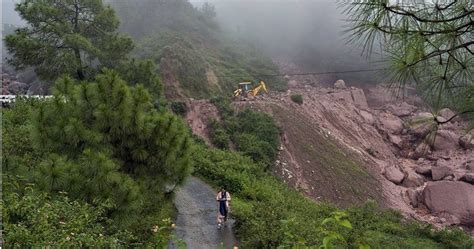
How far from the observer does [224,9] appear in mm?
45750

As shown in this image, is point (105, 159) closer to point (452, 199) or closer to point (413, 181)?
point (452, 199)

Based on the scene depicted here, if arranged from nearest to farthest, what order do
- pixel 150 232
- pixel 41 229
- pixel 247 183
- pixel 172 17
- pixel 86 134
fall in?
pixel 41 229
pixel 86 134
pixel 150 232
pixel 247 183
pixel 172 17

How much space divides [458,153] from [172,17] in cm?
2407

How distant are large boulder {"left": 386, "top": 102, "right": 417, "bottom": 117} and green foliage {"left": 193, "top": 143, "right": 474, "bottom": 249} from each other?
57.2ft

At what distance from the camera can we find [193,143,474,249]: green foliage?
834 centimetres

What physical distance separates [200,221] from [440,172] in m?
16.5

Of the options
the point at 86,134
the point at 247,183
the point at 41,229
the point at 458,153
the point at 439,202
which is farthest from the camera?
the point at 458,153

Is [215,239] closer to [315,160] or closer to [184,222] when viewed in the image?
[184,222]

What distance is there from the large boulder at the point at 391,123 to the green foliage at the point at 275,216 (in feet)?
48.0

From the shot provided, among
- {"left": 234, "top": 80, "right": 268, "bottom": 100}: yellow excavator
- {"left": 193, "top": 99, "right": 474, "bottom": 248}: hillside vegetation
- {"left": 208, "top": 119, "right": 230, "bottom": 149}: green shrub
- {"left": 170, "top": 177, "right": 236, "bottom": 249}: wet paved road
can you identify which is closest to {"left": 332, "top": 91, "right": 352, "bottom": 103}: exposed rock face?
{"left": 234, "top": 80, "right": 268, "bottom": 100}: yellow excavator

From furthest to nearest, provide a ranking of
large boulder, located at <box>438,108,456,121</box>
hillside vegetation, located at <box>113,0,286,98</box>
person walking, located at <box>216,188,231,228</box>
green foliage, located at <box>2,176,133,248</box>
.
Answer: hillside vegetation, located at <box>113,0,286,98</box>
person walking, located at <box>216,188,231,228</box>
large boulder, located at <box>438,108,456,121</box>
green foliage, located at <box>2,176,133,248</box>

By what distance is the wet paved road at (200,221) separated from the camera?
343 inches

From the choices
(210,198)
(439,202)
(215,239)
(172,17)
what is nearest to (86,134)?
(215,239)

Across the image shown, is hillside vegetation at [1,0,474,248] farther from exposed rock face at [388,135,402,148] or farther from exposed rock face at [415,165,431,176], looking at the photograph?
exposed rock face at [388,135,402,148]
